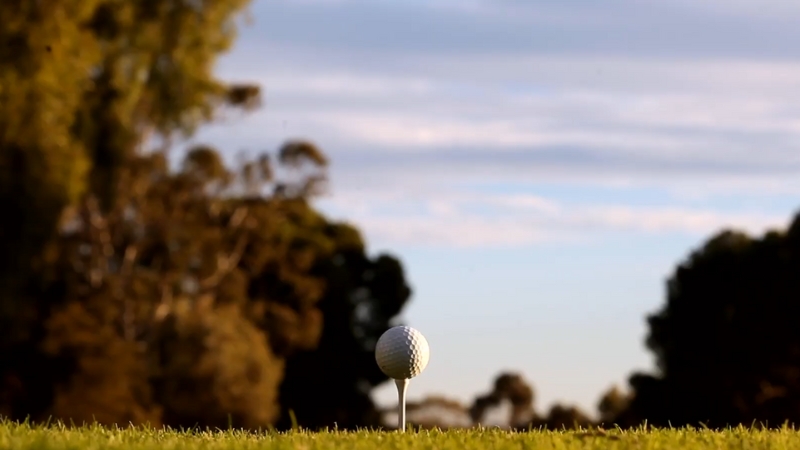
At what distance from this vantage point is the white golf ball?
34.0 ft

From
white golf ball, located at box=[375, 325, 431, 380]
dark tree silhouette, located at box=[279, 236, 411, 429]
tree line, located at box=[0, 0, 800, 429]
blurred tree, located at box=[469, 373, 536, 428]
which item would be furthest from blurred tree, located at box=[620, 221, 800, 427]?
A: white golf ball, located at box=[375, 325, 431, 380]

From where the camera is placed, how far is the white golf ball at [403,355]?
10352 mm

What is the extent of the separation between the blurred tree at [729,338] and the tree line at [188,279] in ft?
0.26

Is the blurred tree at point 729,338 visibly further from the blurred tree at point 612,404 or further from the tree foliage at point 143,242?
the tree foliage at point 143,242

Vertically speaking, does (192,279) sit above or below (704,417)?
above

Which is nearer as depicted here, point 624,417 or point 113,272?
point 113,272

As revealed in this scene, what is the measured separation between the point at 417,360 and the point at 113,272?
1365 inches

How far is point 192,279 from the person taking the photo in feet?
152

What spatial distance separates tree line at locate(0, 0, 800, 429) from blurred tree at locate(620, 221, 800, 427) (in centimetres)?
8

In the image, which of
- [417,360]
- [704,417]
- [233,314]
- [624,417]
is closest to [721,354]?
[704,417]

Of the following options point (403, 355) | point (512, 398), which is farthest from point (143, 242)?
point (403, 355)

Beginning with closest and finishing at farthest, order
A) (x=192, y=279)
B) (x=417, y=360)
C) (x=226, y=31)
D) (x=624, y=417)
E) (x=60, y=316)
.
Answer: (x=417, y=360) → (x=226, y=31) → (x=60, y=316) → (x=192, y=279) → (x=624, y=417)

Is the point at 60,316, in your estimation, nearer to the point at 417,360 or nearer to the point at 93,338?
the point at 93,338

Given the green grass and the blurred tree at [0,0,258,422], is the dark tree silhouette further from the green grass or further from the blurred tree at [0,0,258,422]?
the green grass
